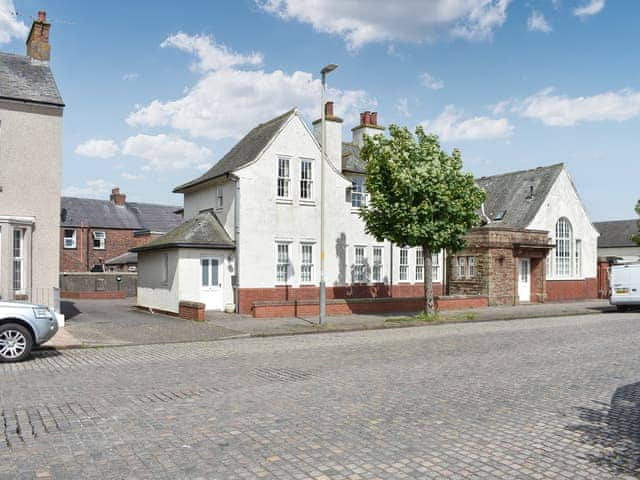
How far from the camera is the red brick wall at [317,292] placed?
24.9 m

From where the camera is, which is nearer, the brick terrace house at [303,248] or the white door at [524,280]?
the brick terrace house at [303,248]

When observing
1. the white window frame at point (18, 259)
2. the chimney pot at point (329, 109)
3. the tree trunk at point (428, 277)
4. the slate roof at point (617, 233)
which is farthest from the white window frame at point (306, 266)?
the slate roof at point (617, 233)

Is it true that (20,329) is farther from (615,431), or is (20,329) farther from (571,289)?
(571,289)

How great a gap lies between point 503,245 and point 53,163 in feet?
70.7

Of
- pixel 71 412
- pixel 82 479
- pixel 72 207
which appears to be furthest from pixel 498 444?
pixel 72 207

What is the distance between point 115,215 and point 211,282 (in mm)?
33582

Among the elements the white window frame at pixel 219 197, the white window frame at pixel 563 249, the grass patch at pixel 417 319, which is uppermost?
the white window frame at pixel 219 197

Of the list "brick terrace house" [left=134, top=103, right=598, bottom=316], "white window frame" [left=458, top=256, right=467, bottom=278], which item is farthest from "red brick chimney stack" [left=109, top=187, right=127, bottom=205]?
"white window frame" [left=458, top=256, right=467, bottom=278]

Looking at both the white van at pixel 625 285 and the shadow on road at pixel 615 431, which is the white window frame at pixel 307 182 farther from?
the shadow on road at pixel 615 431

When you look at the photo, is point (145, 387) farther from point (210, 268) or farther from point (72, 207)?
point (72, 207)

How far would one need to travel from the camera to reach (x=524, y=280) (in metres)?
33.1

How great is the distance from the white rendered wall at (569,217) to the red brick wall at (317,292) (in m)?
8.12

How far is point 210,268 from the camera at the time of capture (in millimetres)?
24812

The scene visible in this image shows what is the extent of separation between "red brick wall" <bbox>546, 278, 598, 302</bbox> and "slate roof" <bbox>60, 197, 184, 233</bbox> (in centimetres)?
3093
